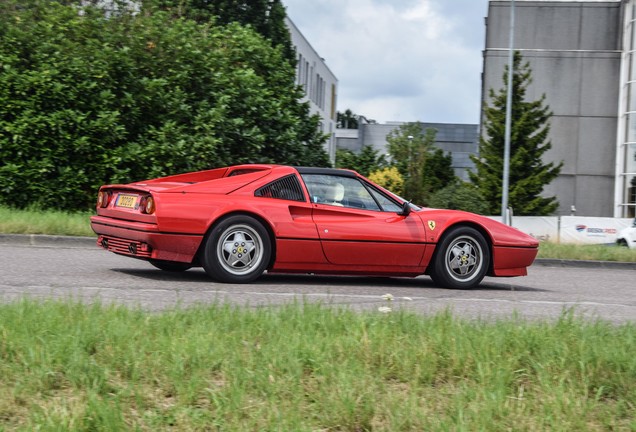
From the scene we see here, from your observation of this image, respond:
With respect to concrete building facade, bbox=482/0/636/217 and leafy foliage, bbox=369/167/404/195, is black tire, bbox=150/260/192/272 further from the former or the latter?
leafy foliage, bbox=369/167/404/195

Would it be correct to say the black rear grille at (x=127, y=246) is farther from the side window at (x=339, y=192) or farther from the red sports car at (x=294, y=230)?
the side window at (x=339, y=192)

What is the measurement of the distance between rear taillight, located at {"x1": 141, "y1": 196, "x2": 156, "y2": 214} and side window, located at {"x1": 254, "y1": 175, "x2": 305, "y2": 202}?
3.57 feet

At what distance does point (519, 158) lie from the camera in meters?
39.1

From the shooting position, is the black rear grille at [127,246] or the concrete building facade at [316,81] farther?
the concrete building facade at [316,81]

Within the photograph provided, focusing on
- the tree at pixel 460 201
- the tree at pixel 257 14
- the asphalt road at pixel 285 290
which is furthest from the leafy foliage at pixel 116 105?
the tree at pixel 257 14

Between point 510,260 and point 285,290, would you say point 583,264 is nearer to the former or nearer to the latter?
point 510,260

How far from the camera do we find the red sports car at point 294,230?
856 cm

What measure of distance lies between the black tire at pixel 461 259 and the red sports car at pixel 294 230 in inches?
0.4

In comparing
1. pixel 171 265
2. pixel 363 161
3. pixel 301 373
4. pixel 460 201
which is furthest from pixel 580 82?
pixel 301 373

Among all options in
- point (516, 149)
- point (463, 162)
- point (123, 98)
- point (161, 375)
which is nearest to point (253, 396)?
point (161, 375)

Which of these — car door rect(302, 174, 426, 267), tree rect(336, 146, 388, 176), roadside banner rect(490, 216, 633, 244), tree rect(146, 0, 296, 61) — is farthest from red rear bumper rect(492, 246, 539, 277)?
tree rect(336, 146, 388, 176)

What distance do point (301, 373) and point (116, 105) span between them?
14858mm

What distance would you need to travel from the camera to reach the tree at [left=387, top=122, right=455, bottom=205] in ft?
179

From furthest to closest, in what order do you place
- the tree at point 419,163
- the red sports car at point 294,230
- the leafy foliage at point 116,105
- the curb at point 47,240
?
the tree at point 419,163
the leafy foliage at point 116,105
the curb at point 47,240
the red sports car at point 294,230
